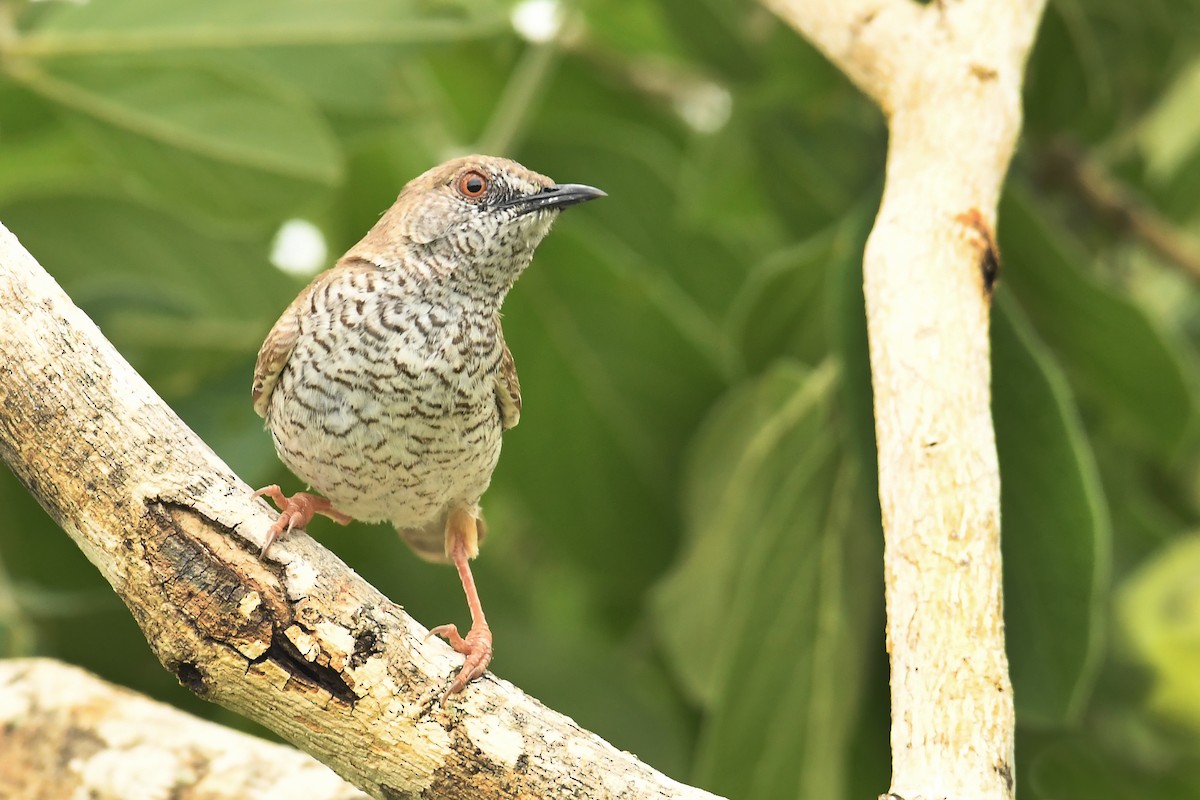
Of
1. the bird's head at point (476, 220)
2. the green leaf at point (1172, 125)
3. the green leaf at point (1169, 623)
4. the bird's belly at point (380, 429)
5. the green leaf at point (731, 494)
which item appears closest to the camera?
the bird's belly at point (380, 429)

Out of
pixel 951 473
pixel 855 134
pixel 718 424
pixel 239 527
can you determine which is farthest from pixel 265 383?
pixel 855 134

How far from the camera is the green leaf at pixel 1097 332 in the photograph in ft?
11.0

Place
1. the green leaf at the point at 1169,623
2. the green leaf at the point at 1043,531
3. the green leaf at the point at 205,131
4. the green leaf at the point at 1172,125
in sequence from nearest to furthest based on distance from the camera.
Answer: the green leaf at the point at 1043,531 < the green leaf at the point at 205,131 < the green leaf at the point at 1169,623 < the green leaf at the point at 1172,125

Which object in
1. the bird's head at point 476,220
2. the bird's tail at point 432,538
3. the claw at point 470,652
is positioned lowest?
the claw at point 470,652

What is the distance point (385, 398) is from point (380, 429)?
2.3 inches

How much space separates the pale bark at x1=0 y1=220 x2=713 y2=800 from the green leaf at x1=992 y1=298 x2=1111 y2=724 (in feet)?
3.84

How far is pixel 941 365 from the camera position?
2217 millimetres

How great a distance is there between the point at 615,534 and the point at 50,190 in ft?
6.27

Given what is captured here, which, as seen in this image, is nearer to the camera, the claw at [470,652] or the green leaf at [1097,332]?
the claw at [470,652]

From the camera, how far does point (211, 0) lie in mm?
3584

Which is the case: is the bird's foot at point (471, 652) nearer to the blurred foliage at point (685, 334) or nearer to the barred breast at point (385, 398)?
the barred breast at point (385, 398)

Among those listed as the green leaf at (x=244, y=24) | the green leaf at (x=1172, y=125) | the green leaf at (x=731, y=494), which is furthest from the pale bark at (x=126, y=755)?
the green leaf at (x=1172, y=125)

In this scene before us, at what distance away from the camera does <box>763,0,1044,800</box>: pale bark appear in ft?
6.50

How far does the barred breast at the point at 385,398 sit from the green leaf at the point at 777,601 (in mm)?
1165
